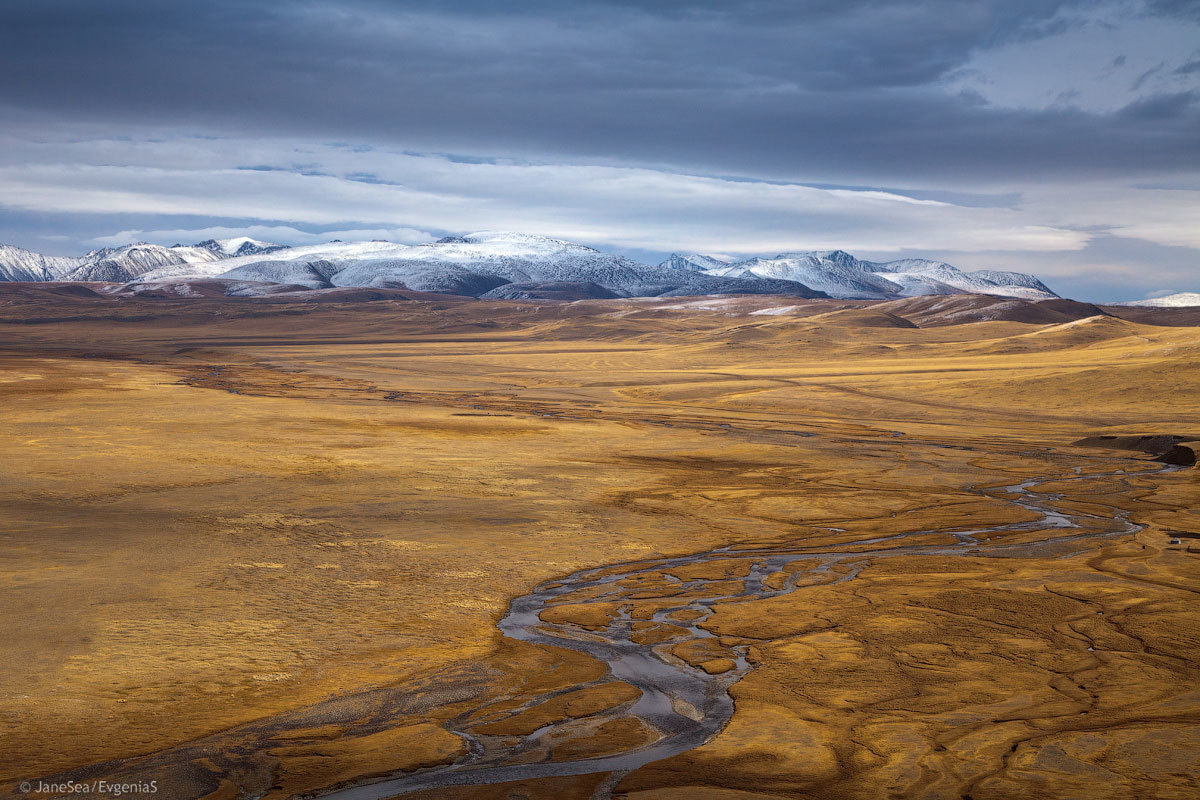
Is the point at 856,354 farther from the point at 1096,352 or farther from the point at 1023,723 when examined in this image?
the point at 1023,723

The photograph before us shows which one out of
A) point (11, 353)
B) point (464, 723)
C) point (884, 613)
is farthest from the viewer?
point (11, 353)

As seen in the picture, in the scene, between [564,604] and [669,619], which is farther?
[564,604]

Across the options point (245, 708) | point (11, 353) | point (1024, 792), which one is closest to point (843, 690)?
point (1024, 792)

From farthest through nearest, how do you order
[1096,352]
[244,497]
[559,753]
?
[1096,352] < [244,497] < [559,753]

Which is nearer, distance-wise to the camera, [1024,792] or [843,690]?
[1024,792]

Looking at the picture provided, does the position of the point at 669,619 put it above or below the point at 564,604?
above

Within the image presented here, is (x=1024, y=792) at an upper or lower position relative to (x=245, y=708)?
upper
